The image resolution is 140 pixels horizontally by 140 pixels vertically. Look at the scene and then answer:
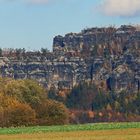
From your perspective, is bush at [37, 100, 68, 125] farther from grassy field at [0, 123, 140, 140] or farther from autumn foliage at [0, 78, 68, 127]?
grassy field at [0, 123, 140, 140]

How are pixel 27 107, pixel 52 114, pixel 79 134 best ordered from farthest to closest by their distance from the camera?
pixel 52 114
pixel 27 107
pixel 79 134

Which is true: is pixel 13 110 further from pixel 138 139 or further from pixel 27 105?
pixel 138 139

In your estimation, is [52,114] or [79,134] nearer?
[79,134]

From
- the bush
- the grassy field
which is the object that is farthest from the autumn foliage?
the grassy field

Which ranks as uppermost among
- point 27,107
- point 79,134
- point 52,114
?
point 27,107

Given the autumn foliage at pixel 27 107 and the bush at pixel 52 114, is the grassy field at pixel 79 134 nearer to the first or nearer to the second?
the autumn foliage at pixel 27 107

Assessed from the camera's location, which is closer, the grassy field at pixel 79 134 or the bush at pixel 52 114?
the grassy field at pixel 79 134

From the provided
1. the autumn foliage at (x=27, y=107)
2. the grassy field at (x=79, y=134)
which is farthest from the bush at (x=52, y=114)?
the grassy field at (x=79, y=134)

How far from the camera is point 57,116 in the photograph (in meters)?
112

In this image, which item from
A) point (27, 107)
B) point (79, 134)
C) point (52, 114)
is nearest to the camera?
point (79, 134)

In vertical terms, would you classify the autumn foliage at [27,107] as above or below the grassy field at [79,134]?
above

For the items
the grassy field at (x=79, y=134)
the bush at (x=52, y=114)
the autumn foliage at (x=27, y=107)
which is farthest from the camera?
the bush at (x=52, y=114)

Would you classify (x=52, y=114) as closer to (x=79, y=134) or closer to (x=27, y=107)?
(x=27, y=107)

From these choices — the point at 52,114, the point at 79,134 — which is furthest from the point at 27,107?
the point at 79,134
